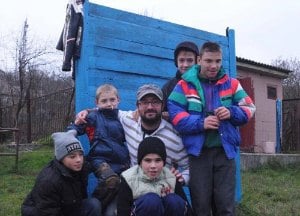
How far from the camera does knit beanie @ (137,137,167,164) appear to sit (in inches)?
131

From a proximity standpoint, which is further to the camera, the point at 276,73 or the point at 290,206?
the point at 276,73

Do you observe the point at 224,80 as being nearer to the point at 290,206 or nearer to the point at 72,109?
the point at 290,206

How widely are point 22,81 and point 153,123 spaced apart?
606 inches

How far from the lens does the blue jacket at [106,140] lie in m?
3.69

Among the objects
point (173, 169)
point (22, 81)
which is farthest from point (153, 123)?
point (22, 81)

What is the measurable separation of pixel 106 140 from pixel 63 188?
21.8 inches

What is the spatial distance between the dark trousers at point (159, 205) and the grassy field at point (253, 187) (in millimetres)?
2034

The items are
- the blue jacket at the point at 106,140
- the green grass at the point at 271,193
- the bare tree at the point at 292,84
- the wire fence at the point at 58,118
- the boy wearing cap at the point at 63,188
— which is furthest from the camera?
the bare tree at the point at 292,84

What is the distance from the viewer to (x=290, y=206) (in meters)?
5.54

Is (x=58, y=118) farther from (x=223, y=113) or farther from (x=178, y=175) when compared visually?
(x=223, y=113)

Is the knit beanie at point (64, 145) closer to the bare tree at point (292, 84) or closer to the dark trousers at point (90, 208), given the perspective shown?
the dark trousers at point (90, 208)

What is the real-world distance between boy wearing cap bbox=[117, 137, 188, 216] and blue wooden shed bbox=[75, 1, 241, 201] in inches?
40.0

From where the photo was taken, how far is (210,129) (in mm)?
3447

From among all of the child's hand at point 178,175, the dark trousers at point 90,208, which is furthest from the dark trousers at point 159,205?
the dark trousers at point 90,208
